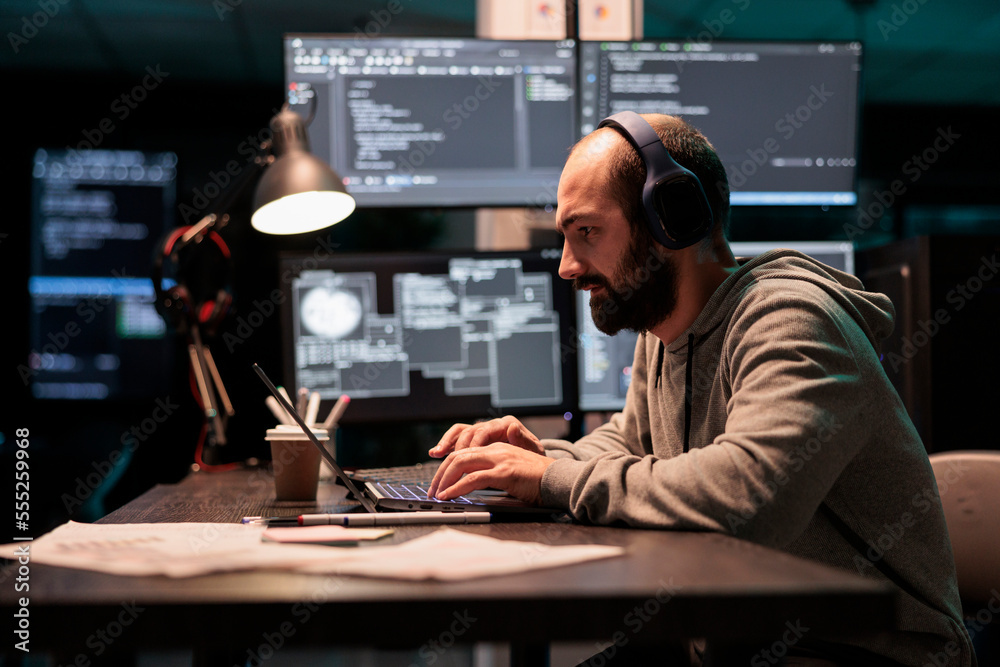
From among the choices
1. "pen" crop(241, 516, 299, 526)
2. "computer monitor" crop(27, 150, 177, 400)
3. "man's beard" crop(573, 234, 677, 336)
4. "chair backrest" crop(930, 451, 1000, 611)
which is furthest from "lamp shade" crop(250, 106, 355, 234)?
"computer monitor" crop(27, 150, 177, 400)

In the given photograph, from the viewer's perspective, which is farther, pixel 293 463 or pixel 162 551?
pixel 293 463

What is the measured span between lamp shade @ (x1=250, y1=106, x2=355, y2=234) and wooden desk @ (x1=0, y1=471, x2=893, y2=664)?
104 centimetres

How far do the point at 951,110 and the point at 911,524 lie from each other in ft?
16.3

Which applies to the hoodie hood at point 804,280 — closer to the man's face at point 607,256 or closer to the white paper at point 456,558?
the man's face at point 607,256

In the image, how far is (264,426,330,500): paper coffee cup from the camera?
1073mm

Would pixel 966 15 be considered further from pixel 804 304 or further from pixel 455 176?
pixel 804 304

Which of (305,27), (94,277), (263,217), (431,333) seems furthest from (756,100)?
(94,277)

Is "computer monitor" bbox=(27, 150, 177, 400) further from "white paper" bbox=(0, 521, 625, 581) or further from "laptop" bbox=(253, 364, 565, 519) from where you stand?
"white paper" bbox=(0, 521, 625, 581)

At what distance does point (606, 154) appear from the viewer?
104cm

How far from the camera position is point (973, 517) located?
1.11 metres

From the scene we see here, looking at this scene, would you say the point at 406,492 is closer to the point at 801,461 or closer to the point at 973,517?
the point at 801,461

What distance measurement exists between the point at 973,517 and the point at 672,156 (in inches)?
27.0

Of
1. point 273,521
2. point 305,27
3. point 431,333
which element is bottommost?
point 273,521

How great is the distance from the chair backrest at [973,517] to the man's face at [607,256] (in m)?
0.48
